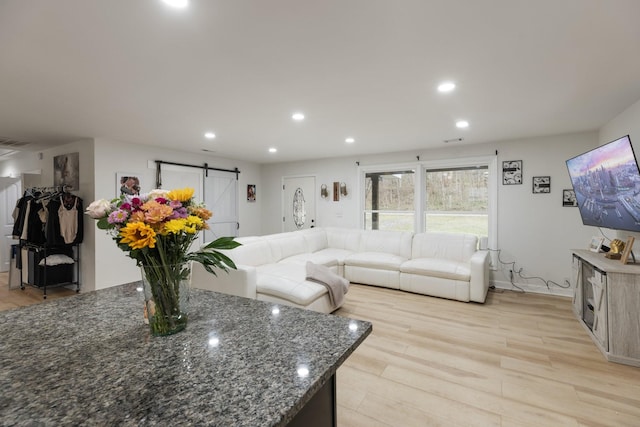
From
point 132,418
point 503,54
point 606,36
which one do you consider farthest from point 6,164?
point 606,36

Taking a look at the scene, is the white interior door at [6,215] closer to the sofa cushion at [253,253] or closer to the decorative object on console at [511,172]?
the sofa cushion at [253,253]

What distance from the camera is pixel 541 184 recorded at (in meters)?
4.35

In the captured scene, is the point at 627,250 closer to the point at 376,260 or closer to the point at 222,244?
the point at 376,260

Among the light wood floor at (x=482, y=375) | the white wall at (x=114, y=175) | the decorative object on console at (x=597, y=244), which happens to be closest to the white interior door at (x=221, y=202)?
the white wall at (x=114, y=175)

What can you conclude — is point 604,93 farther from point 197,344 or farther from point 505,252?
point 197,344

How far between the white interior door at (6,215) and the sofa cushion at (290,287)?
623 cm

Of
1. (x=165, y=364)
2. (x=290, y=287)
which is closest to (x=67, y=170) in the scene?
(x=290, y=287)

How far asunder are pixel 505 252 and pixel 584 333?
1.74m

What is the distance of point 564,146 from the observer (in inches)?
165

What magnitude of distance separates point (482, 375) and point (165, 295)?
240 cm

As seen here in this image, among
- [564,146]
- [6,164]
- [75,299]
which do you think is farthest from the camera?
[6,164]

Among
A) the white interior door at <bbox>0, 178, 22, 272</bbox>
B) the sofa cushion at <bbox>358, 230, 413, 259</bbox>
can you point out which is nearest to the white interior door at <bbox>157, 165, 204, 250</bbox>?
the sofa cushion at <bbox>358, 230, 413, 259</bbox>

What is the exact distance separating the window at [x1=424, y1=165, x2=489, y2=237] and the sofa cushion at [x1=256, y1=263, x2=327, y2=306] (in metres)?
2.91

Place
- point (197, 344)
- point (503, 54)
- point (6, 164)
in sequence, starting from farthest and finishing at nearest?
point (6, 164) → point (503, 54) → point (197, 344)
